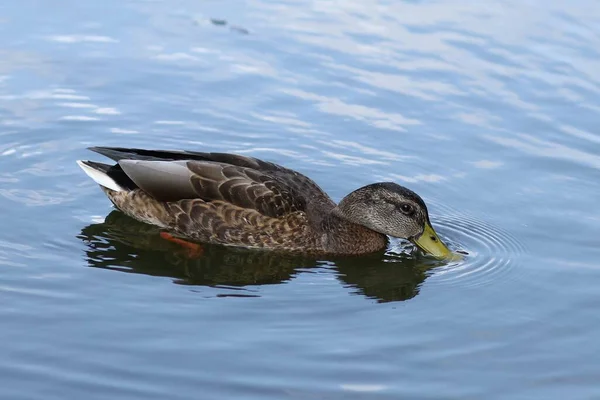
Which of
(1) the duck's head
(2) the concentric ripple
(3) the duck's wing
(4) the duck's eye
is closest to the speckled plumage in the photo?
(3) the duck's wing

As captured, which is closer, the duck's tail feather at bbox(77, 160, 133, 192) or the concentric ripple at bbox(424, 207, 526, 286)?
the concentric ripple at bbox(424, 207, 526, 286)

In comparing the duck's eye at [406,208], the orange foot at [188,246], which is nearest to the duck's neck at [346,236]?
the duck's eye at [406,208]

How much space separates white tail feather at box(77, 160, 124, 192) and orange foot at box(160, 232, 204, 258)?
625mm

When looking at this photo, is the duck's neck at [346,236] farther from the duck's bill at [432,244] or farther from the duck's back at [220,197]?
the duck's bill at [432,244]

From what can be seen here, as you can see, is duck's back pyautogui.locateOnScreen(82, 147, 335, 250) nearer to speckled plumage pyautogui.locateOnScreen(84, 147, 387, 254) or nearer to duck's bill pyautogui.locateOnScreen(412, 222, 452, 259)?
speckled plumage pyautogui.locateOnScreen(84, 147, 387, 254)

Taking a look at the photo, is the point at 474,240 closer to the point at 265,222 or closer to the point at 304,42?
the point at 265,222

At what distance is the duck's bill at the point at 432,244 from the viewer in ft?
34.3

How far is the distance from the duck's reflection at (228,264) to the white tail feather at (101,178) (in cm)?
30

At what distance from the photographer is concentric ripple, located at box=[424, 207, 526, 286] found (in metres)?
10.0

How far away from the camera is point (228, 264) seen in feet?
33.9

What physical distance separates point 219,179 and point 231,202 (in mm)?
231

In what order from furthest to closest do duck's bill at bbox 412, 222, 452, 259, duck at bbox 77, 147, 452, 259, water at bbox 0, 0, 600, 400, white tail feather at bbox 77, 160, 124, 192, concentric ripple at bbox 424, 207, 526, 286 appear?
white tail feather at bbox 77, 160, 124, 192 < duck at bbox 77, 147, 452, 259 < duck's bill at bbox 412, 222, 452, 259 < concentric ripple at bbox 424, 207, 526, 286 < water at bbox 0, 0, 600, 400

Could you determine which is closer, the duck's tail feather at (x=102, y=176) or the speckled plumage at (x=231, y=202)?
the speckled plumage at (x=231, y=202)

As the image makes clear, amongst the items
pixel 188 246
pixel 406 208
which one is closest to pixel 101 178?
pixel 188 246
